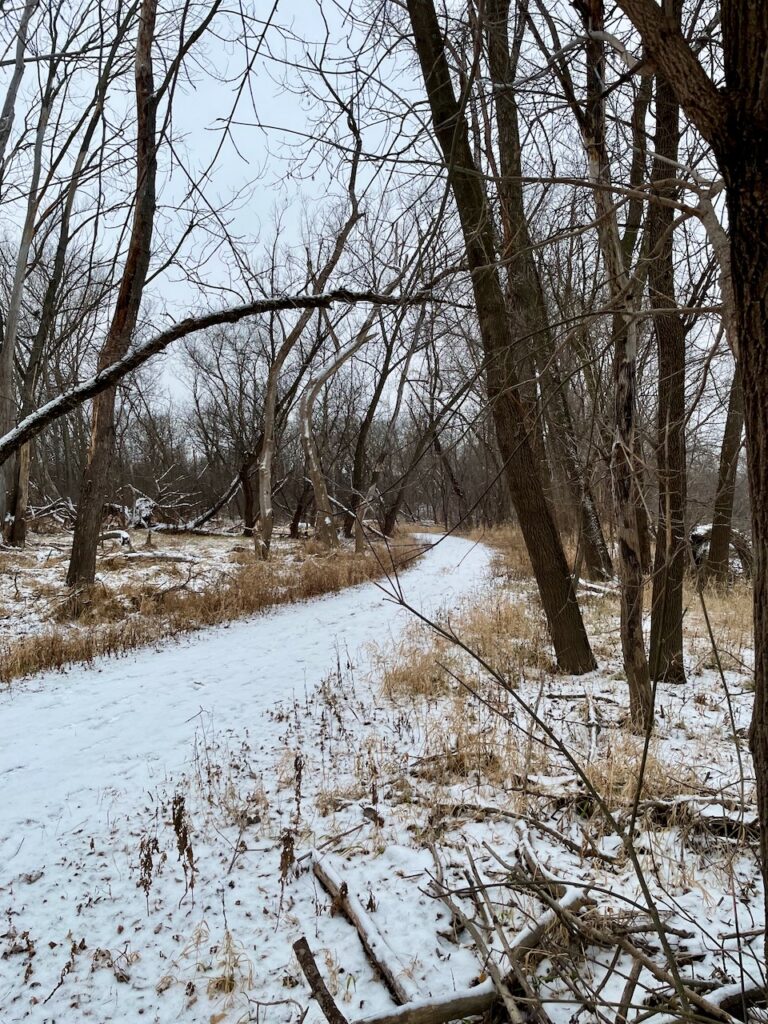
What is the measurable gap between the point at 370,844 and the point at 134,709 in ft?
9.44

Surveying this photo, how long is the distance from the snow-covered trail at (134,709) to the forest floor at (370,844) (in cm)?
2

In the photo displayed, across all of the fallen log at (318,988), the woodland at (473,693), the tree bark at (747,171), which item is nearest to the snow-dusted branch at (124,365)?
the woodland at (473,693)

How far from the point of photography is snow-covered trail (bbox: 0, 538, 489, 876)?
10.9ft

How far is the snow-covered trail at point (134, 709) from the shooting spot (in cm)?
331

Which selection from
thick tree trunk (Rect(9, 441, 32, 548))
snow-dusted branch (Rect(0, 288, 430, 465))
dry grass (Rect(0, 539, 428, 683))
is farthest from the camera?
thick tree trunk (Rect(9, 441, 32, 548))

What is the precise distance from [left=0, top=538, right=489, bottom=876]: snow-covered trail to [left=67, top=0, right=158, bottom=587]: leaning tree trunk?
2652 mm

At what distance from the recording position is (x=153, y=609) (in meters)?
8.24

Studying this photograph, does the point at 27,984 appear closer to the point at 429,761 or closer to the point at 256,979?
the point at 256,979

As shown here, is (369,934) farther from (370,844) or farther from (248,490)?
(248,490)

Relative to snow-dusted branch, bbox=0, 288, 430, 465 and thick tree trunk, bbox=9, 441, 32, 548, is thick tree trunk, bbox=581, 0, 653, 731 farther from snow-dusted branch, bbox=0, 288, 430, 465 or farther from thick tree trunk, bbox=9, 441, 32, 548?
thick tree trunk, bbox=9, 441, 32, 548

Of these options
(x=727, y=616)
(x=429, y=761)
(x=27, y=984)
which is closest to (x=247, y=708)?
(x=429, y=761)

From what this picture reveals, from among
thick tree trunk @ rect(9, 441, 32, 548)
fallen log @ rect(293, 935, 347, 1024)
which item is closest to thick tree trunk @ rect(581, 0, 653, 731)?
fallen log @ rect(293, 935, 347, 1024)

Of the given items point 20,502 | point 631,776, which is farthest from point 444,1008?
point 20,502

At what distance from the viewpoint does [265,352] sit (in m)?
23.3
